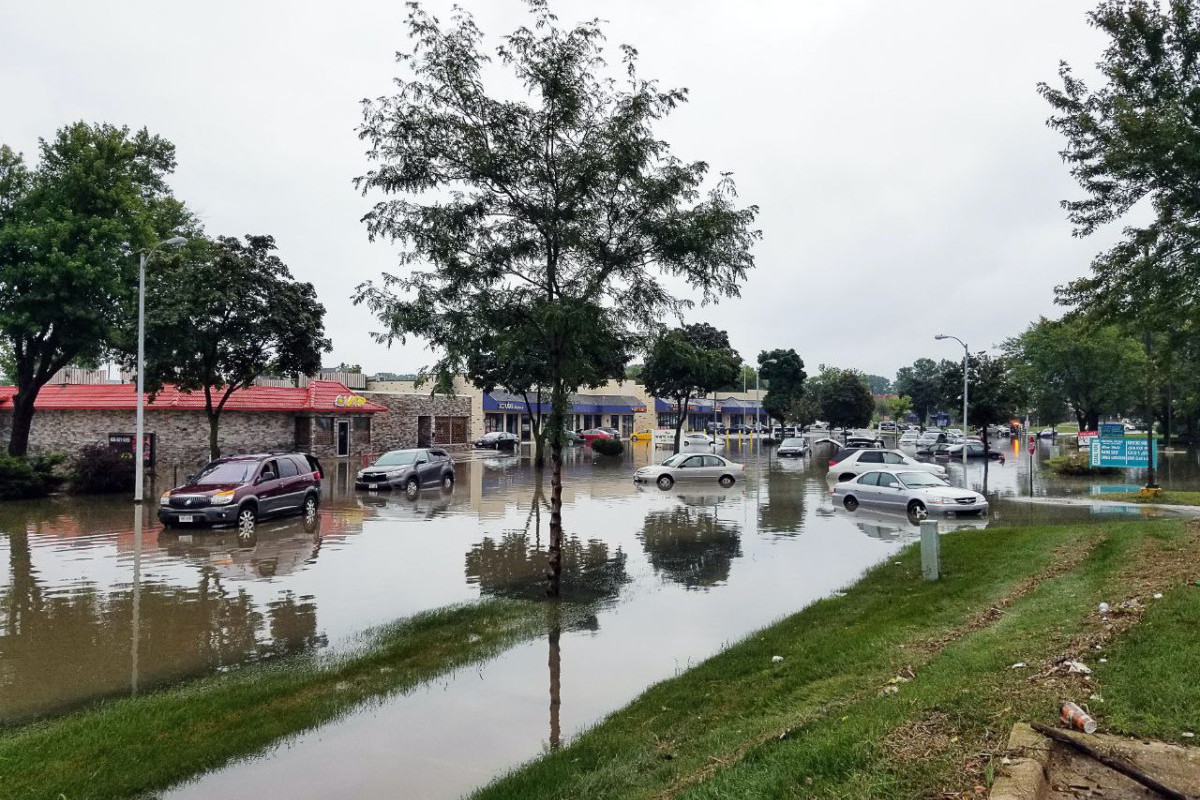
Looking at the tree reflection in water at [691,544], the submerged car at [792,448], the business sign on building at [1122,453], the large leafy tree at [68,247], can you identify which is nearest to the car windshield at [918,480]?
the tree reflection in water at [691,544]

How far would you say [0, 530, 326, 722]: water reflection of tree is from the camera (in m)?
7.44

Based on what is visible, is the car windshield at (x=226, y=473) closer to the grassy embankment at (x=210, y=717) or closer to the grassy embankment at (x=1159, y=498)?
the grassy embankment at (x=210, y=717)

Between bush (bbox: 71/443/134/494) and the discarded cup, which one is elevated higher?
the discarded cup

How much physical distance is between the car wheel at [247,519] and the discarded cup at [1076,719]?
16.4 m

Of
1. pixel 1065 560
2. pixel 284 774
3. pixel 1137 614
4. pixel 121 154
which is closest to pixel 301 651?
pixel 284 774

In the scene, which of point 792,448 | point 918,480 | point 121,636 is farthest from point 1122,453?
point 121,636

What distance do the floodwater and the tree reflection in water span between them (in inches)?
3.2

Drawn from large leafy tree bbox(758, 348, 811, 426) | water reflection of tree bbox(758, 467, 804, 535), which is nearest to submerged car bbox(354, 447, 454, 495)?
water reflection of tree bbox(758, 467, 804, 535)

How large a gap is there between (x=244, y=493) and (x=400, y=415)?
3137 centimetres

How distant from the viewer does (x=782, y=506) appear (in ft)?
72.8

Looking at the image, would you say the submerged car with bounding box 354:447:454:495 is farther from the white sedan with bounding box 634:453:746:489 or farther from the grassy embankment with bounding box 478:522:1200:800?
the grassy embankment with bounding box 478:522:1200:800

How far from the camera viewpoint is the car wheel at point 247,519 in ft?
55.9

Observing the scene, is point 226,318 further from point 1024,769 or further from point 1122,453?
point 1122,453

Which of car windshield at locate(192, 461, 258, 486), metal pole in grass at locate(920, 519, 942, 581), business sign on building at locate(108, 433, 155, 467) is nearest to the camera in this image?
metal pole in grass at locate(920, 519, 942, 581)
